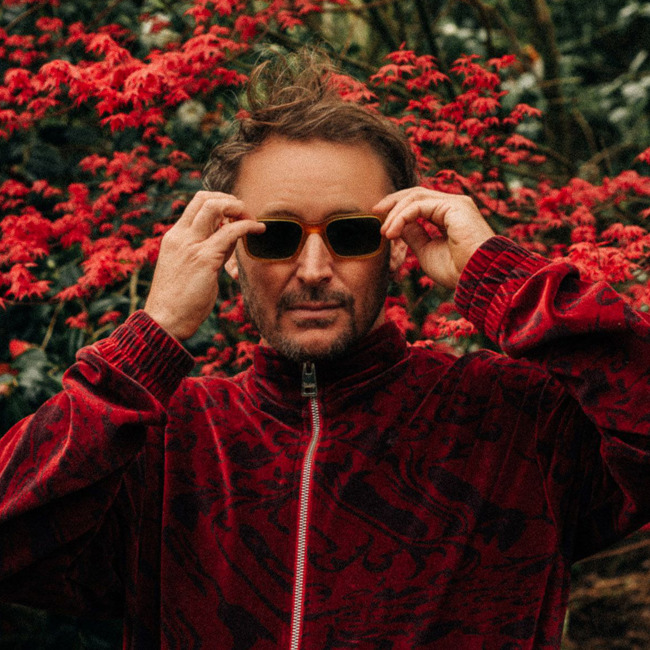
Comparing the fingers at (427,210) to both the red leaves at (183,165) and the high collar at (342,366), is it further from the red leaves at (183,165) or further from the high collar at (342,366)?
the red leaves at (183,165)

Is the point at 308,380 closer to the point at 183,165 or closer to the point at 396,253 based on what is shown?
the point at 396,253

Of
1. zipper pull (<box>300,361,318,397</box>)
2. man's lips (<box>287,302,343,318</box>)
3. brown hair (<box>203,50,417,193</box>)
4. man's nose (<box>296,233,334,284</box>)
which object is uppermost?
brown hair (<box>203,50,417,193</box>)

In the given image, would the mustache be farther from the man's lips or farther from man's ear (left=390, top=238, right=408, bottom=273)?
man's ear (left=390, top=238, right=408, bottom=273)

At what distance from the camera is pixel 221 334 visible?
10.1 feet

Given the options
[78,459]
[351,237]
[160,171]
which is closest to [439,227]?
[351,237]

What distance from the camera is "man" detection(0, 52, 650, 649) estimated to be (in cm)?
140

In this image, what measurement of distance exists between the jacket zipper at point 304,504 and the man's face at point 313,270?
0.20 feet

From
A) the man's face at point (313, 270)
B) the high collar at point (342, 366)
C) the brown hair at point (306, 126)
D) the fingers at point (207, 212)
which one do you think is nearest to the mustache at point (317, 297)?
the man's face at point (313, 270)

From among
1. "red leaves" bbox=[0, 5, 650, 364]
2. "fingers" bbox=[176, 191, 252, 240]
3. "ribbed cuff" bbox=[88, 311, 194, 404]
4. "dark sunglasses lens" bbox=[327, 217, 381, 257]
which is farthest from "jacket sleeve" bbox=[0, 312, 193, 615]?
"red leaves" bbox=[0, 5, 650, 364]

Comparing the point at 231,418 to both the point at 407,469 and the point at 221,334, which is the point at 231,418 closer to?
the point at 407,469

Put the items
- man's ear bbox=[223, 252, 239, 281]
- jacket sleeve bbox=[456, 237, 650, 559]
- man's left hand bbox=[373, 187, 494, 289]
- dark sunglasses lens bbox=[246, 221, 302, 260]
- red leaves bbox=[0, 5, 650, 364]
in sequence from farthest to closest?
red leaves bbox=[0, 5, 650, 364] < man's ear bbox=[223, 252, 239, 281] < dark sunglasses lens bbox=[246, 221, 302, 260] < man's left hand bbox=[373, 187, 494, 289] < jacket sleeve bbox=[456, 237, 650, 559]

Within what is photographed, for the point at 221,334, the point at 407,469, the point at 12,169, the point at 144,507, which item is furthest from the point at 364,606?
the point at 12,169

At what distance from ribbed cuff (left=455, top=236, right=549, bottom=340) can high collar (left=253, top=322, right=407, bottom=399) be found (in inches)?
10.0

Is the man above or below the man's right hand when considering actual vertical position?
below
